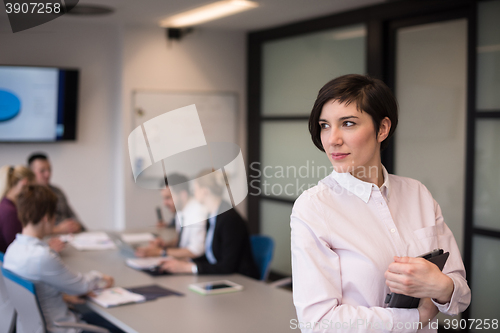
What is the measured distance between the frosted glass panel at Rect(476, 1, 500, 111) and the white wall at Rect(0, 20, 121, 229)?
10.6ft

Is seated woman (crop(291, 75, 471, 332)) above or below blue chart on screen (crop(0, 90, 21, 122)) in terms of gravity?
below

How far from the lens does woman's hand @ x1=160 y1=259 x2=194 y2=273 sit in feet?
9.07

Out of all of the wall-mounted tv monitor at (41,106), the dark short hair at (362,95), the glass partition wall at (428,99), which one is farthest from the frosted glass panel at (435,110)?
the wall-mounted tv monitor at (41,106)

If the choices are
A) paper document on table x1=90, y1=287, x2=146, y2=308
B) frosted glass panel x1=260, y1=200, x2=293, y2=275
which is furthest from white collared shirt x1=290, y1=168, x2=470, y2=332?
frosted glass panel x1=260, y1=200, x2=293, y2=275

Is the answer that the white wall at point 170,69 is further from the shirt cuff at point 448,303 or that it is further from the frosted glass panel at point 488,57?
the shirt cuff at point 448,303

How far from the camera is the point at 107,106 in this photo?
484 centimetres

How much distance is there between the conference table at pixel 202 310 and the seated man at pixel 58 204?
4.36 feet

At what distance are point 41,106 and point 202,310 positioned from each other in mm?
3149

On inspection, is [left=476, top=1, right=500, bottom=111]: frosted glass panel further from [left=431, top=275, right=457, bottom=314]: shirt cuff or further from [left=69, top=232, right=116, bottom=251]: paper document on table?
[left=69, top=232, right=116, bottom=251]: paper document on table

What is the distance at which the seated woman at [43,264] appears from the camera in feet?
7.34

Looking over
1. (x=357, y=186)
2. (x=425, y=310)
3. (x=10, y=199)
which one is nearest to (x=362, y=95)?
(x=357, y=186)

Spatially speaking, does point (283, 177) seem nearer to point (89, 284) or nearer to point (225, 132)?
point (225, 132)

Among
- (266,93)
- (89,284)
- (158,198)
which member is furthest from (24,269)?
(266,93)

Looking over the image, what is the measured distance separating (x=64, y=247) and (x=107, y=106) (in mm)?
1839
